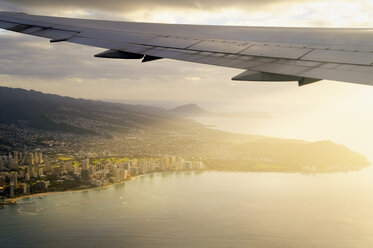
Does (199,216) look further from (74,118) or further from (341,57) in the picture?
(74,118)

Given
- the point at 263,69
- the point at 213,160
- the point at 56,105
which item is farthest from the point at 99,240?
the point at 56,105

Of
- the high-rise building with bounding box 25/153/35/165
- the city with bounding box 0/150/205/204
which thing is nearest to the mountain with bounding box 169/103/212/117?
the city with bounding box 0/150/205/204

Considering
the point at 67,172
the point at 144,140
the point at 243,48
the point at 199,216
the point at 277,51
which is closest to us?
the point at 277,51

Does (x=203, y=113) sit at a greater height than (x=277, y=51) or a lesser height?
greater

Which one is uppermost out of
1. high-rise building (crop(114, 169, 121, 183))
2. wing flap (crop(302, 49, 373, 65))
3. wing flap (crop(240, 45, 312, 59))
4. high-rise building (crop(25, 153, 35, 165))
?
wing flap (crop(240, 45, 312, 59))

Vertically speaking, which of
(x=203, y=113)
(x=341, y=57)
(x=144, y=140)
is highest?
(x=203, y=113)

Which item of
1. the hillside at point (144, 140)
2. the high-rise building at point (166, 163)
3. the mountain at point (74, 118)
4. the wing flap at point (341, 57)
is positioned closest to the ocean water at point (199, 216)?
the high-rise building at point (166, 163)

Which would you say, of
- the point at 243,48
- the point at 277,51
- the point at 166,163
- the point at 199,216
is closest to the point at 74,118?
the point at 166,163

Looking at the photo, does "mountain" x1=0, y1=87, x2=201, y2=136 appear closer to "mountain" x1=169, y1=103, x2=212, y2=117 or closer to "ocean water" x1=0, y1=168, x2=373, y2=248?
"mountain" x1=169, y1=103, x2=212, y2=117
